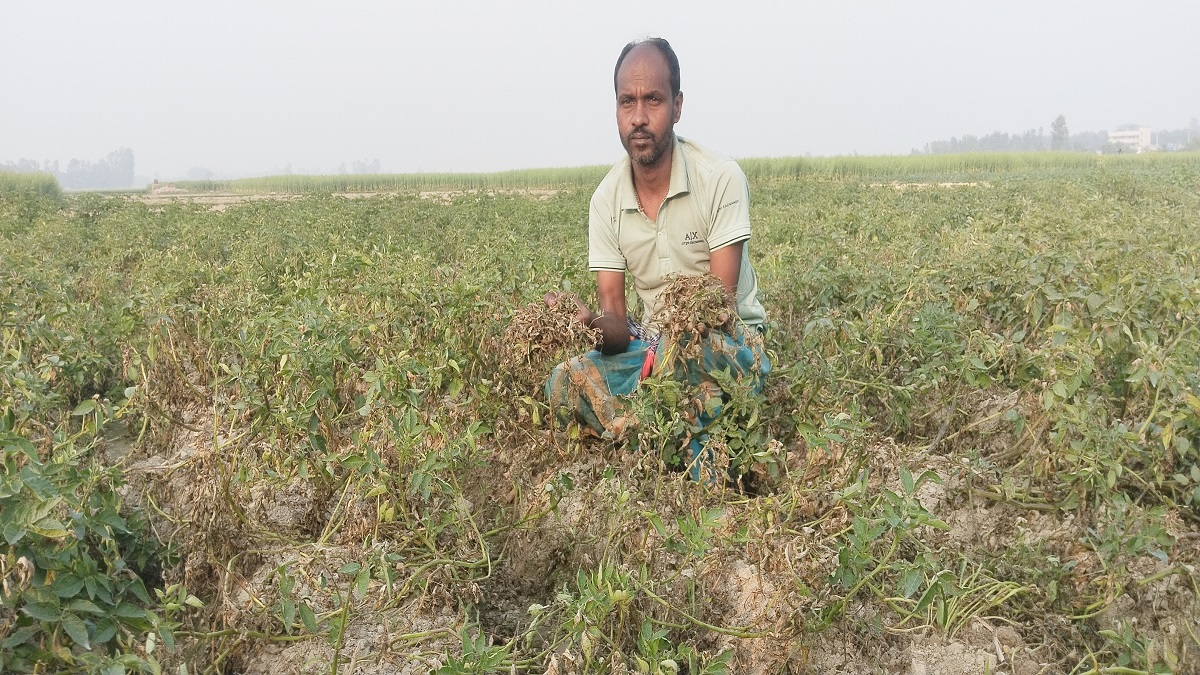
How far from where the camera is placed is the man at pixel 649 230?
2750 mm

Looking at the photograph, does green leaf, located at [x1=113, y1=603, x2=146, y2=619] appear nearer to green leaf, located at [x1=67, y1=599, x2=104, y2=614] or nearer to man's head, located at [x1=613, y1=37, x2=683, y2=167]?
green leaf, located at [x1=67, y1=599, x2=104, y2=614]

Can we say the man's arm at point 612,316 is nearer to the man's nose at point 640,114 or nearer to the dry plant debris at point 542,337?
the dry plant debris at point 542,337

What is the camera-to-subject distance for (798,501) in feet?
6.33

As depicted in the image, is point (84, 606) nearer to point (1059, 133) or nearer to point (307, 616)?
point (307, 616)

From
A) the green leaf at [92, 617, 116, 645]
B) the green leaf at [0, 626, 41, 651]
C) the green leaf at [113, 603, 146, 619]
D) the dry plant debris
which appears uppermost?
the dry plant debris

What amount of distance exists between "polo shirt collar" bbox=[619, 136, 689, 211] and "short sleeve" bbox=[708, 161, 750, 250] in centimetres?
11

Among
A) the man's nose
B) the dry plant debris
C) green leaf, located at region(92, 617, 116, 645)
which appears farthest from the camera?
the man's nose

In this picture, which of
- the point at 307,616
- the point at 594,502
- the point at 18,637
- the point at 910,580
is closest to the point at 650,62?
the point at 594,502

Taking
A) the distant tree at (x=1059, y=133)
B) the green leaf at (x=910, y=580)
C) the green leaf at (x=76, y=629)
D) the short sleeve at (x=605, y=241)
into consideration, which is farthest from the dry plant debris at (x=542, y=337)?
the distant tree at (x=1059, y=133)

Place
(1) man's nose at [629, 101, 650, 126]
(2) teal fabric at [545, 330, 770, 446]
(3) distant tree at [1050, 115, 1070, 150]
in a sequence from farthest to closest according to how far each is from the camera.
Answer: (3) distant tree at [1050, 115, 1070, 150] → (1) man's nose at [629, 101, 650, 126] → (2) teal fabric at [545, 330, 770, 446]

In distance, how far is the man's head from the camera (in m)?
2.71

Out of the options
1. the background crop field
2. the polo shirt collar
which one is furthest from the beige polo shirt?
the background crop field

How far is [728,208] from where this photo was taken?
2879mm

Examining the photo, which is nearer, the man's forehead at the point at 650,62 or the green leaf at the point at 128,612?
the green leaf at the point at 128,612
